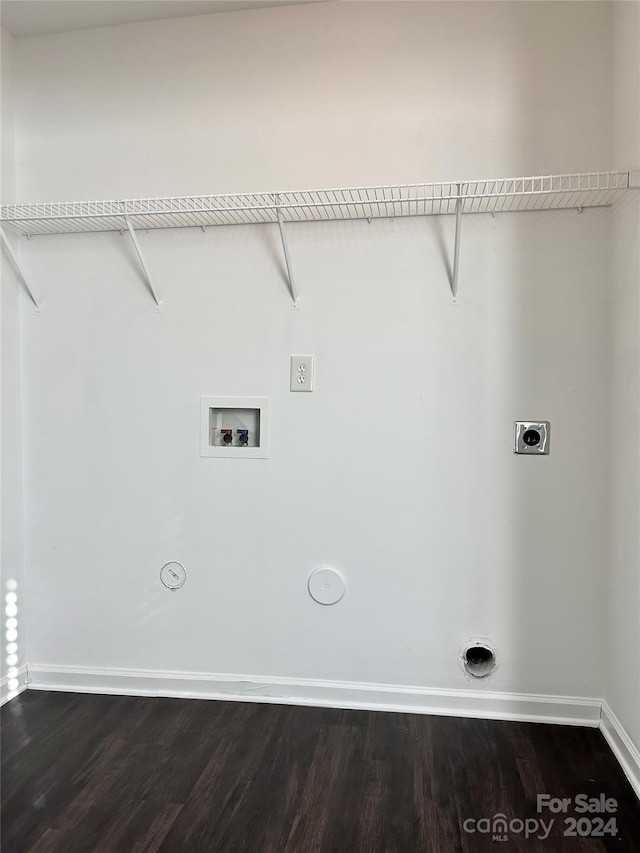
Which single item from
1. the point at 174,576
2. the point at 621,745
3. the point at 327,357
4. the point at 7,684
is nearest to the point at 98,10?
the point at 327,357

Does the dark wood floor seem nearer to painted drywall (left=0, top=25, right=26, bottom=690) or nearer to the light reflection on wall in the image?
the light reflection on wall

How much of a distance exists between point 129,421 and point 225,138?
1100 mm

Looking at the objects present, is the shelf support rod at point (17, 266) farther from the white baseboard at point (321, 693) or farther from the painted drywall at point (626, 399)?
the painted drywall at point (626, 399)

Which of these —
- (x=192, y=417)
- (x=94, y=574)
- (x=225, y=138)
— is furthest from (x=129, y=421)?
(x=225, y=138)

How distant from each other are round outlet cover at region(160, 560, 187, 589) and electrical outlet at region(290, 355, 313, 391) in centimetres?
80

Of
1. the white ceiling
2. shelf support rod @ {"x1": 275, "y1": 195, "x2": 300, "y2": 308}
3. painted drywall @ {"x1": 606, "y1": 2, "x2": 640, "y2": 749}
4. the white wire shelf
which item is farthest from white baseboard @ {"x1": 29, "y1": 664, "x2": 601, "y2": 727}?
the white ceiling

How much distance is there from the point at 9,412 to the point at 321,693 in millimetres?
1561

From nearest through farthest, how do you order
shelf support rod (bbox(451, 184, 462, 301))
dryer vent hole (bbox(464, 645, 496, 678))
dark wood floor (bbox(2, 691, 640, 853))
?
dark wood floor (bbox(2, 691, 640, 853)), shelf support rod (bbox(451, 184, 462, 301)), dryer vent hole (bbox(464, 645, 496, 678))

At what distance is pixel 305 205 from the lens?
1805 millimetres

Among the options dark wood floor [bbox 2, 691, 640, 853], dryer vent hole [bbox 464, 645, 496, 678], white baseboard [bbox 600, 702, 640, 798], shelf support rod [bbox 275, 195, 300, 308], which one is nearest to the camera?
dark wood floor [bbox 2, 691, 640, 853]

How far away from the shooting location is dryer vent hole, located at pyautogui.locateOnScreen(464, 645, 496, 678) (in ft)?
6.47

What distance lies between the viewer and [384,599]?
2.02 metres

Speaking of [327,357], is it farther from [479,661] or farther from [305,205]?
[479,661]

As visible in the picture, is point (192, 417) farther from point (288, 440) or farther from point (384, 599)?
point (384, 599)
